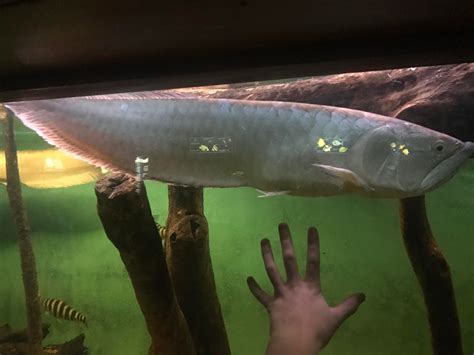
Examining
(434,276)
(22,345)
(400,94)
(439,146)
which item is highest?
(400,94)

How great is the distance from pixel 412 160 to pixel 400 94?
72cm

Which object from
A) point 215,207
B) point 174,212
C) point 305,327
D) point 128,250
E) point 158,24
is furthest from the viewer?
point 215,207

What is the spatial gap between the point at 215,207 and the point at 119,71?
5.05m

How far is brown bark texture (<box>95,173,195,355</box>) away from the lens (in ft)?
6.75

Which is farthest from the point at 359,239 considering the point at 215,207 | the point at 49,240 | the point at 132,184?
the point at 132,184

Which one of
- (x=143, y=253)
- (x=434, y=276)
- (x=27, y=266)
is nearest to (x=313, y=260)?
(x=143, y=253)

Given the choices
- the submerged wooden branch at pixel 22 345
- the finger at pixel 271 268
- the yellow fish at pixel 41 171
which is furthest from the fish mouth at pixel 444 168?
the yellow fish at pixel 41 171

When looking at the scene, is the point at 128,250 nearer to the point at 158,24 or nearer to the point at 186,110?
the point at 186,110

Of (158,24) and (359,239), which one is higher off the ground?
(158,24)

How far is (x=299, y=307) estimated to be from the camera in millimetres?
1520

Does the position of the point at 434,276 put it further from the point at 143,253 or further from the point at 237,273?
the point at 237,273

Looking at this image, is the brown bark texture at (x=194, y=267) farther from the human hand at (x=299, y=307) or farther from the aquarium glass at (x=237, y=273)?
the aquarium glass at (x=237, y=273)

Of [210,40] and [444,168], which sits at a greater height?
[210,40]

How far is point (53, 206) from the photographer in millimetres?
7090
